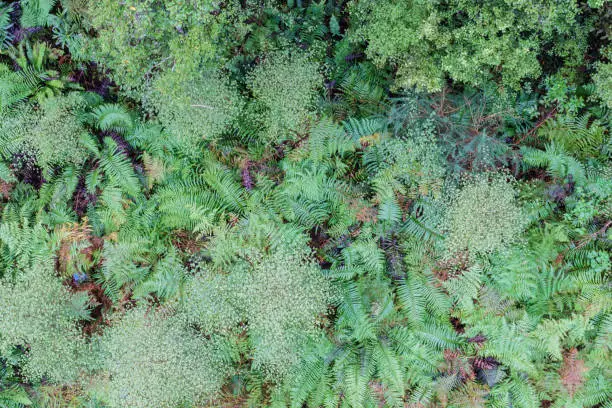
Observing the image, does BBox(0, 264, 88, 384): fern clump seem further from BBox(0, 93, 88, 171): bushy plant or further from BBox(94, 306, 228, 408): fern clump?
BBox(0, 93, 88, 171): bushy plant

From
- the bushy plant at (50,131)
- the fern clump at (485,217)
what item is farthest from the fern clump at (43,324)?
the fern clump at (485,217)

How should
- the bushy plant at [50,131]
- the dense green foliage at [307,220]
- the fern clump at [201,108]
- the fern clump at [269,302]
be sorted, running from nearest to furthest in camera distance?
the fern clump at [269,302], the dense green foliage at [307,220], the fern clump at [201,108], the bushy plant at [50,131]

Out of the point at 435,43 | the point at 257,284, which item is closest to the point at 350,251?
the point at 257,284

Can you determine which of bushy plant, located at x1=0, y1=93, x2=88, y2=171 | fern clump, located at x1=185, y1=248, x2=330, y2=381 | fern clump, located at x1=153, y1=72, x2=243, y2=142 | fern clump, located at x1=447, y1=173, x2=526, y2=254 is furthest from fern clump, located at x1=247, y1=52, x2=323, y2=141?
bushy plant, located at x1=0, y1=93, x2=88, y2=171

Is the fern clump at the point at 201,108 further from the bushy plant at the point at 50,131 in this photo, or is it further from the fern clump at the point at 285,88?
the bushy plant at the point at 50,131

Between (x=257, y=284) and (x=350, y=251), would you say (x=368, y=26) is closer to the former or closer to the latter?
(x=350, y=251)

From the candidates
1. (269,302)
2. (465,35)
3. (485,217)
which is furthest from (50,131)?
(485,217)
